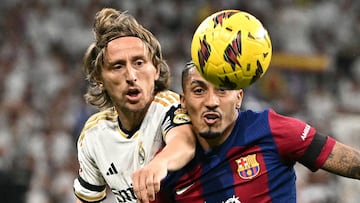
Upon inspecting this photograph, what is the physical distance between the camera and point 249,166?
4.36 m

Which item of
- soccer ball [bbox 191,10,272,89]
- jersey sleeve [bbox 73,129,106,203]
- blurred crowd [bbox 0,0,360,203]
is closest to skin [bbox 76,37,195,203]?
jersey sleeve [bbox 73,129,106,203]

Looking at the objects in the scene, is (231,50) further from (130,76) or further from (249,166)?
(130,76)

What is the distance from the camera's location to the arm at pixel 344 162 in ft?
13.8

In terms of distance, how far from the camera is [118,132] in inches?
191

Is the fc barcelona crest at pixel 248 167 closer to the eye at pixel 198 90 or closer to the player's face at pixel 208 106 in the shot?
the player's face at pixel 208 106

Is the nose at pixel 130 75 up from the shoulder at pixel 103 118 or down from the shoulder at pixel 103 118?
up

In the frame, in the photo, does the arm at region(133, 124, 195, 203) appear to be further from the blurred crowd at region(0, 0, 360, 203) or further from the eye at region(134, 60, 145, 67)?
the blurred crowd at region(0, 0, 360, 203)

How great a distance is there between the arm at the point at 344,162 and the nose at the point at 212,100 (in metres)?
0.66

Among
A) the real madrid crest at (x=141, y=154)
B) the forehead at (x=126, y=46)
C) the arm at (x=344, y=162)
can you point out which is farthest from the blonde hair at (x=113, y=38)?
the arm at (x=344, y=162)

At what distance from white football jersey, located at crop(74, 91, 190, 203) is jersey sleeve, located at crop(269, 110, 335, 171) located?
51cm

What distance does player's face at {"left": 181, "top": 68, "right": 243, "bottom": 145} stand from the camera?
4.19 meters

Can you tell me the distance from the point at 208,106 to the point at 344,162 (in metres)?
0.77

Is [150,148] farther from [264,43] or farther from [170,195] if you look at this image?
[264,43]

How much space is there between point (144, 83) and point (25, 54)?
22.7 feet
